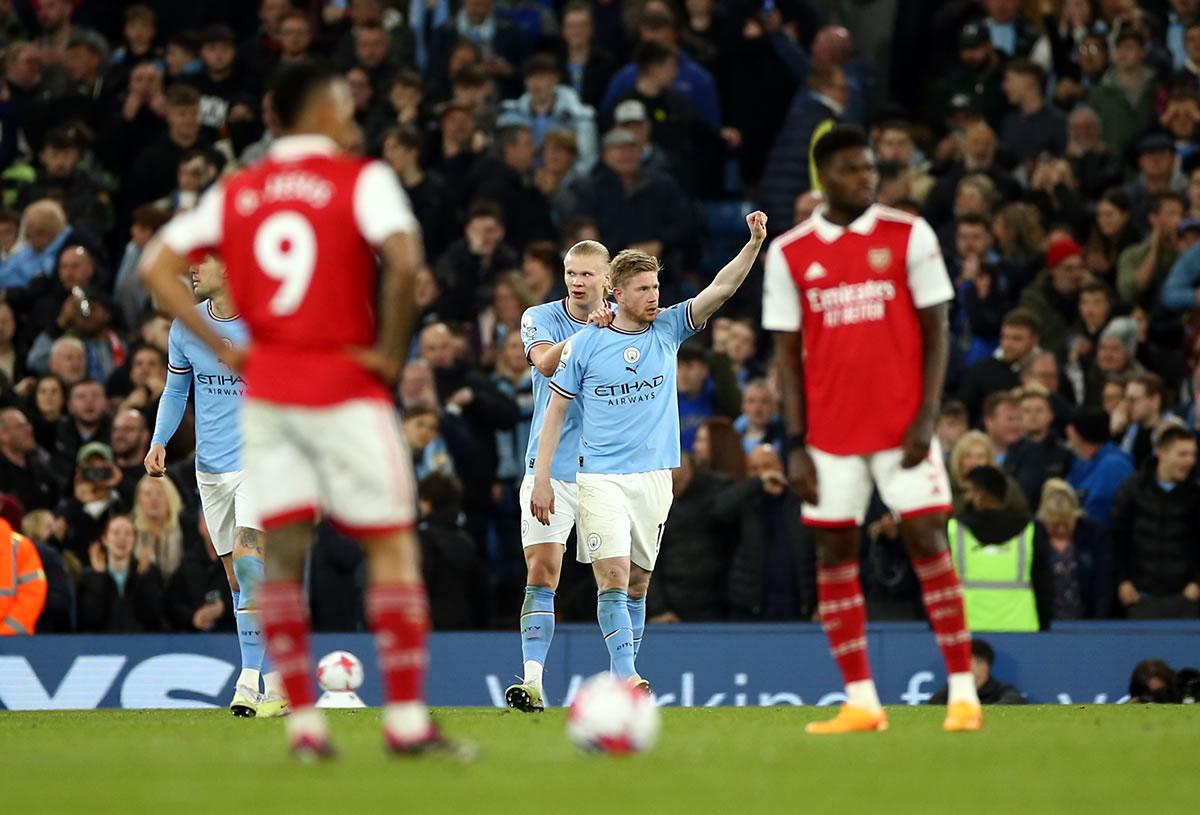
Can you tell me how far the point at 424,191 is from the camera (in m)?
20.4

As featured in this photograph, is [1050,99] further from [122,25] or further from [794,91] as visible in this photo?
[122,25]

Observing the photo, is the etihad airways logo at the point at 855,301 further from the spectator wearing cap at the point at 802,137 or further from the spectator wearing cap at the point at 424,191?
the spectator wearing cap at the point at 424,191

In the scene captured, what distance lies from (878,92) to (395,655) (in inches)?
646

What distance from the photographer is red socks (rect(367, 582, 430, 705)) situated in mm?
7715

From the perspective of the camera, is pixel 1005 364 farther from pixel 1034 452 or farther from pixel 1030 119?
pixel 1030 119

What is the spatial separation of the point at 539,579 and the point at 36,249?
9.39 metres

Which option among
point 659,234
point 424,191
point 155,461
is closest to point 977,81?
point 659,234

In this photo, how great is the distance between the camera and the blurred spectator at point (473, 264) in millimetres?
19719

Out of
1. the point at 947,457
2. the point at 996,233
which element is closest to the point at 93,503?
the point at 947,457

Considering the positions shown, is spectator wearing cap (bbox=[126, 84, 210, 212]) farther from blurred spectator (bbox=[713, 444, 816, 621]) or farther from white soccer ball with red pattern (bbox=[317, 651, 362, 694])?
white soccer ball with red pattern (bbox=[317, 651, 362, 694])

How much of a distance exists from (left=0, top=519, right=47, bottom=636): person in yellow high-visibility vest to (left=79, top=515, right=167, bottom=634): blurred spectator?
19.2 inches

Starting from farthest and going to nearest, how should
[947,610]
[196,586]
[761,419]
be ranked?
1. [761,419]
2. [196,586]
3. [947,610]

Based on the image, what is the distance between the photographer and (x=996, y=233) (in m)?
19.8

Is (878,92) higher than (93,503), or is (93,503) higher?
(878,92)
